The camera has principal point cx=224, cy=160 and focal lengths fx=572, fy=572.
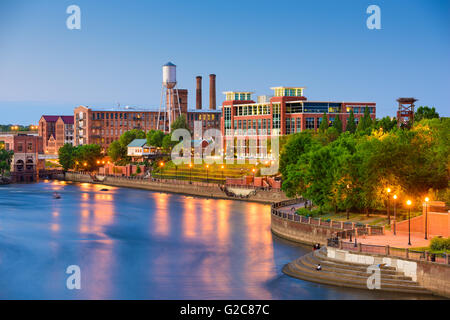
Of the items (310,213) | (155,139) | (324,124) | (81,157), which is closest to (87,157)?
(81,157)

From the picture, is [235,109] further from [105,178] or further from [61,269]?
[61,269]

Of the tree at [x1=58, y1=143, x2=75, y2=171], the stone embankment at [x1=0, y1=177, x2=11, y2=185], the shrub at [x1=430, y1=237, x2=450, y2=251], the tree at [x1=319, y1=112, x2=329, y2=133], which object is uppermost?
the tree at [x1=319, y1=112, x2=329, y2=133]

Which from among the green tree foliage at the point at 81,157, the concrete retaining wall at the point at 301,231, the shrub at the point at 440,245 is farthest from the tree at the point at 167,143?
the shrub at the point at 440,245

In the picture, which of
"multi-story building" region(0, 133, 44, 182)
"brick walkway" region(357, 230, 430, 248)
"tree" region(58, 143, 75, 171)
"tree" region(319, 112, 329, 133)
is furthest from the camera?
"multi-story building" region(0, 133, 44, 182)

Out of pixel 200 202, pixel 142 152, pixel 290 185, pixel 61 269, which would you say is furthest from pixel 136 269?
pixel 142 152

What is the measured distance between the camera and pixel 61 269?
174 feet

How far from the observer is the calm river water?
44.9 metres

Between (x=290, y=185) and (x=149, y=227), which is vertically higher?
(x=290, y=185)

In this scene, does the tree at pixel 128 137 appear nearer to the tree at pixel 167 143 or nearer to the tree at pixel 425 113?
the tree at pixel 167 143

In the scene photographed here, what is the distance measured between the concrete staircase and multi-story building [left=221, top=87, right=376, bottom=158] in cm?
9121

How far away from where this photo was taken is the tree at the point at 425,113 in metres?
120

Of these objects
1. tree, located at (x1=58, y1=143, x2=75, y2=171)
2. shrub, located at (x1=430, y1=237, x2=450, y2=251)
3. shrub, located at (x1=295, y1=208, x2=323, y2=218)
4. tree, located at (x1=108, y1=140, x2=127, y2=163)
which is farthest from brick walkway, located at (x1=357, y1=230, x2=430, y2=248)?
tree, located at (x1=58, y1=143, x2=75, y2=171)

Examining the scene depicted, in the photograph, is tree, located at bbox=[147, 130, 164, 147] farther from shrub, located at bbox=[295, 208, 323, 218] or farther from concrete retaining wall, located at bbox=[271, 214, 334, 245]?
shrub, located at bbox=[295, 208, 323, 218]
